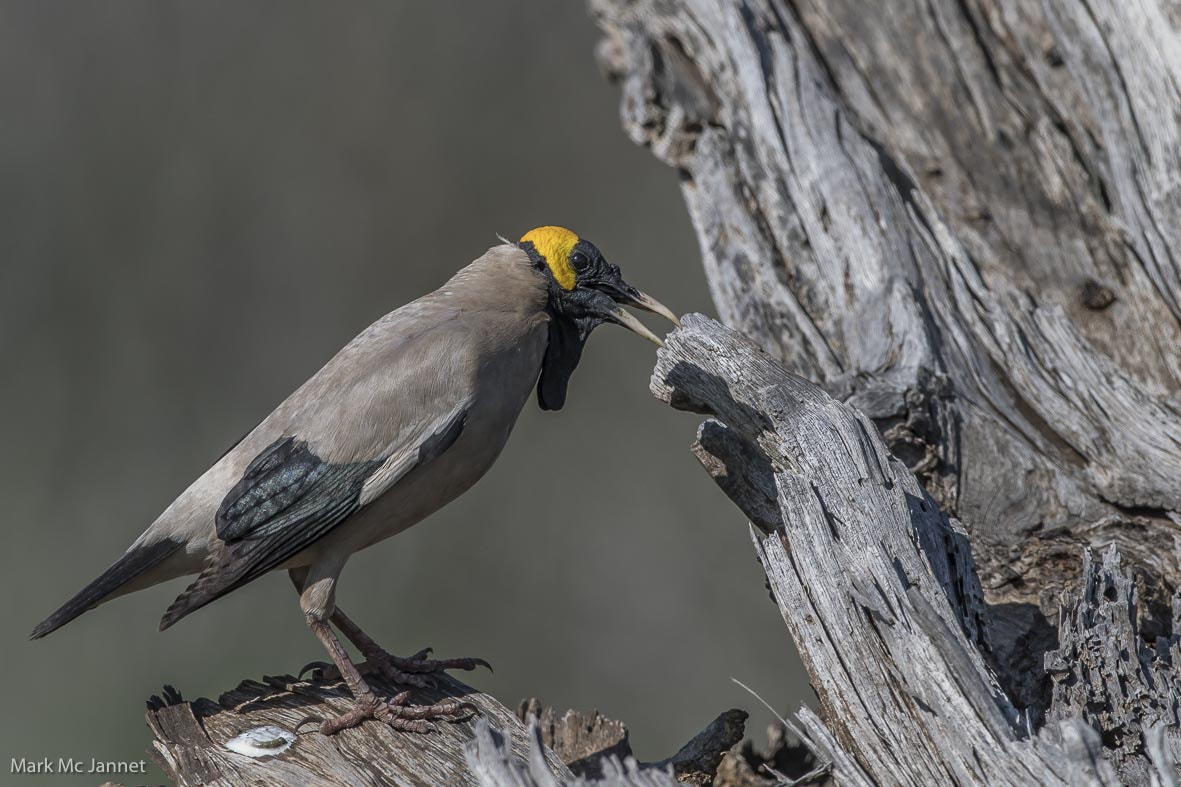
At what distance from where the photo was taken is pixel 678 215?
415 inches

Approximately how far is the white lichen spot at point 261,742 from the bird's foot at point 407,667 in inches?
22.4

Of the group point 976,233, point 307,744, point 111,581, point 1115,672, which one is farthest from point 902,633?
point 111,581

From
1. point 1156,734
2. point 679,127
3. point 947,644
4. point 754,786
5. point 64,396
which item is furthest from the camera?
point 64,396

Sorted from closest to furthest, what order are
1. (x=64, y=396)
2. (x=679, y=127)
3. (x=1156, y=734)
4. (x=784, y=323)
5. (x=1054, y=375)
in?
(x=1156, y=734) < (x=1054, y=375) < (x=784, y=323) < (x=679, y=127) < (x=64, y=396)

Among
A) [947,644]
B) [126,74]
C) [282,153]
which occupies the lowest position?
[947,644]

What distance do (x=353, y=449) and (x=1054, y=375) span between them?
2.57 meters

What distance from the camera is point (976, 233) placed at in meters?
5.06

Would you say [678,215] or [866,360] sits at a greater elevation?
[678,215]

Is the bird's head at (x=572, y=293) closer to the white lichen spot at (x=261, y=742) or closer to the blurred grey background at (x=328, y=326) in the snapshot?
the white lichen spot at (x=261, y=742)

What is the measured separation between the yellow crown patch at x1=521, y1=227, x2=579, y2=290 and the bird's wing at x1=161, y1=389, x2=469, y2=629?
31.2 inches

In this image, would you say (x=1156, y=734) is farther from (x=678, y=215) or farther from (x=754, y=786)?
(x=678, y=215)

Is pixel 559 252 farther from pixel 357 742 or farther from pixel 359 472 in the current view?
pixel 357 742

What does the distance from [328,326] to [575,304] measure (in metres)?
5.56

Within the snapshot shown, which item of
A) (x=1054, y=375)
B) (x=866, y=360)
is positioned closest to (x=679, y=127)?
(x=866, y=360)
